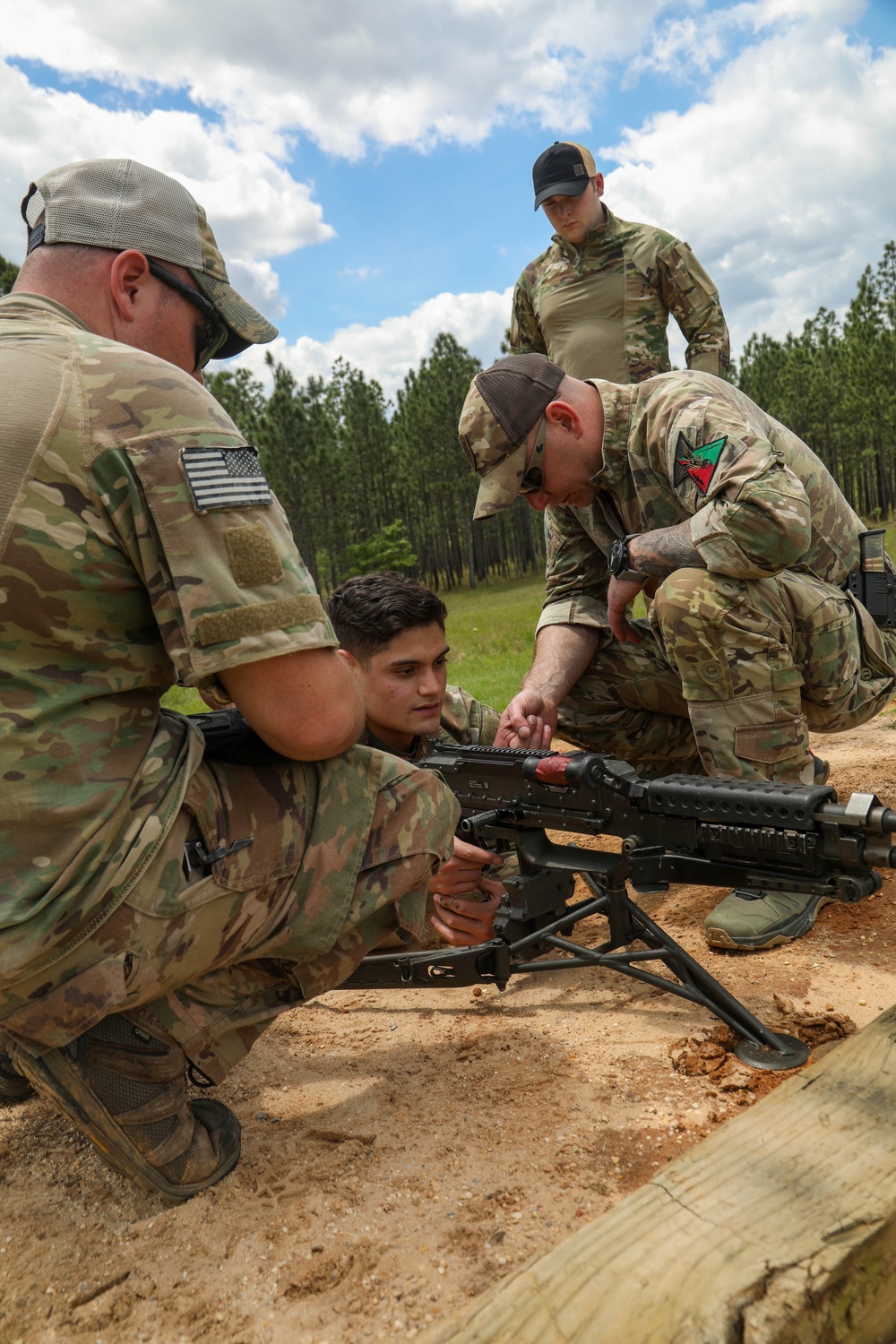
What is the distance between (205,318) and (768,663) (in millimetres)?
2258

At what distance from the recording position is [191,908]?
209 centimetres

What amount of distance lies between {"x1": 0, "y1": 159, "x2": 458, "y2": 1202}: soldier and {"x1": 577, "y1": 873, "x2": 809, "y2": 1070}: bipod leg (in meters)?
0.66

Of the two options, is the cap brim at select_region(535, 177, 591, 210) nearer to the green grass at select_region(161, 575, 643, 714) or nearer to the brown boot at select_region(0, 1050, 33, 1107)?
the green grass at select_region(161, 575, 643, 714)

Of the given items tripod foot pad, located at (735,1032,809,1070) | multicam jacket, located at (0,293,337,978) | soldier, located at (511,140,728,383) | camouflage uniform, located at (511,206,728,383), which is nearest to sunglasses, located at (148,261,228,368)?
multicam jacket, located at (0,293,337,978)

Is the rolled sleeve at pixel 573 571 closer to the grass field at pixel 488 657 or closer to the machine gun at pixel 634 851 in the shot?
the machine gun at pixel 634 851

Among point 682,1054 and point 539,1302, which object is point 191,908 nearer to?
point 539,1302

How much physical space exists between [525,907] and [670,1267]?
1.63m

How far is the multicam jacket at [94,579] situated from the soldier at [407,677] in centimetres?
159

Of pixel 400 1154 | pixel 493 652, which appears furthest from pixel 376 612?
pixel 493 652

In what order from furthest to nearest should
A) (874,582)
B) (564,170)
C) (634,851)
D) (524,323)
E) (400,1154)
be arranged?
(524,323)
(564,170)
(874,582)
(634,851)
(400,1154)

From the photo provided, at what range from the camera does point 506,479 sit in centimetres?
383

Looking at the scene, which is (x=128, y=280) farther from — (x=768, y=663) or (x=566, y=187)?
(x=566, y=187)

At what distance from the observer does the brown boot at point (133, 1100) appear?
6.83ft

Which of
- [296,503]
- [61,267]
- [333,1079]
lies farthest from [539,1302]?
Result: [296,503]
